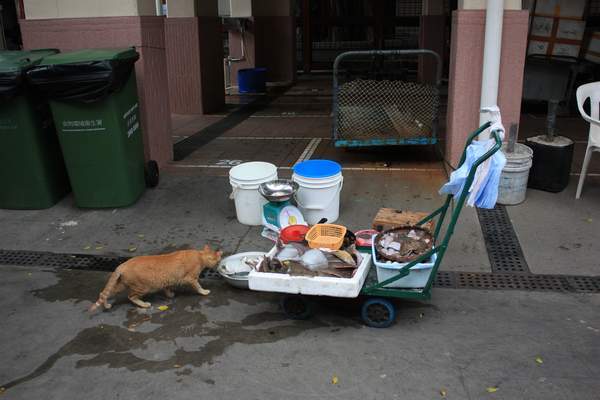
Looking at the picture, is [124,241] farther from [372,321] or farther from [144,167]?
[372,321]

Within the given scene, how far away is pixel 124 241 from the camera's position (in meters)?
5.59

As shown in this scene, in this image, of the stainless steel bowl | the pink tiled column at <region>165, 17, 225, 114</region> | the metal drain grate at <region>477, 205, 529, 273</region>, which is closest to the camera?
the metal drain grate at <region>477, 205, 529, 273</region>

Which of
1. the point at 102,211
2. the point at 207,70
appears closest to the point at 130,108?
the point at 102,211

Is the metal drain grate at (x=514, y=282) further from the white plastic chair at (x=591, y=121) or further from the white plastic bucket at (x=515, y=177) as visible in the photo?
the white plastic chair at (x=591, y=121)

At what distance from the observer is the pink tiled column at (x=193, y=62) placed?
1120 centimetres

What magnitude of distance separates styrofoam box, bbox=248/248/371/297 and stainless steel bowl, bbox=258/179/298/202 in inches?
53.6

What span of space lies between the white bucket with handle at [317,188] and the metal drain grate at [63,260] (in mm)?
1157

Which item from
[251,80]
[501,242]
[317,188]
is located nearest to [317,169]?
[317,188]

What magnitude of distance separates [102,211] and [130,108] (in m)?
1.13

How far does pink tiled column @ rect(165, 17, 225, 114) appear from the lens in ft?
36.7

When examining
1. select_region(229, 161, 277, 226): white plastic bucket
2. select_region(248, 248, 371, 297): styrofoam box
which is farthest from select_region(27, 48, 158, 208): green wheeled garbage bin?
select_region(248, 248, 371, 297): styrofoam box

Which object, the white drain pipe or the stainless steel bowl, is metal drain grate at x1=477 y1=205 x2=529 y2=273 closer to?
the white drain pipe

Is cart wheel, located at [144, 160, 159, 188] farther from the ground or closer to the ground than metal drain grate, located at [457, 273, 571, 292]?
farther from the ground

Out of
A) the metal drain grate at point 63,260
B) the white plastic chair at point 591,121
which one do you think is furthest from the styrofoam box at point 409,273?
the white plastic chair at point 591,121
